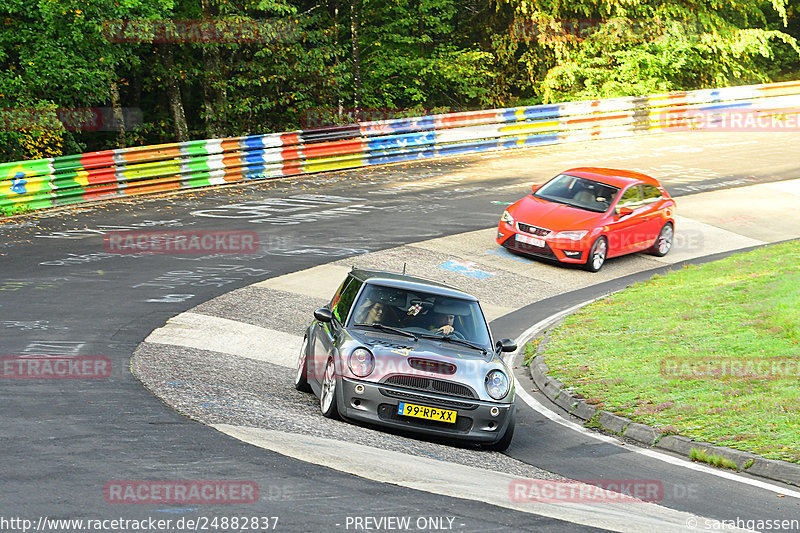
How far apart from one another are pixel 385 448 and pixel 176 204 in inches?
610

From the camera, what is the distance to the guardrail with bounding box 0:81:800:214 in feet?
73.1

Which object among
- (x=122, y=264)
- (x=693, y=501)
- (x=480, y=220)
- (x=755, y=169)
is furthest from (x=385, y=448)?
(x=755, y=169)

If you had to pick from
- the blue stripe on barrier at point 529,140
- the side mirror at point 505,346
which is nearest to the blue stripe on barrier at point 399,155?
the blue stripe on barrier at point 529,140

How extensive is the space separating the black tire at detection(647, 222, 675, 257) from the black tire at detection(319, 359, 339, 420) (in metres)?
12.7

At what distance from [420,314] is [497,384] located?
4.20 feet

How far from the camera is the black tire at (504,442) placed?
9.72m

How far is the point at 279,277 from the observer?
687 inches

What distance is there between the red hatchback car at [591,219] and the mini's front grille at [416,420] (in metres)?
10.2

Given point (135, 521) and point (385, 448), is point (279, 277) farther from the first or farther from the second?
point (135, 521)

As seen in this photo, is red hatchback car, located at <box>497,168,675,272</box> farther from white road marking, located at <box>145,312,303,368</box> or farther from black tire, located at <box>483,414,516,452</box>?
black tire, located at <box>483,414,516,452</box>

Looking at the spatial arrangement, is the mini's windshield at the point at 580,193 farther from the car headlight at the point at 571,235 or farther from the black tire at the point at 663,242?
the black tire at the point at 663,242
